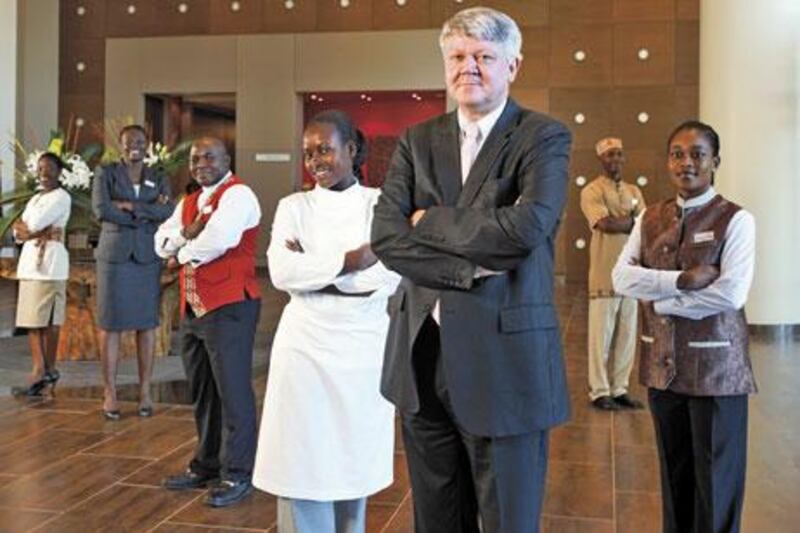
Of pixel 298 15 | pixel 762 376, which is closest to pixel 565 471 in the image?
pixel 762 376

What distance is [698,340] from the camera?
277 centimetres

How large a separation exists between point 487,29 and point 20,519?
2.83 m

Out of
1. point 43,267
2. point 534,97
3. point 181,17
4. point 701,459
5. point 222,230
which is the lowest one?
point 701,459

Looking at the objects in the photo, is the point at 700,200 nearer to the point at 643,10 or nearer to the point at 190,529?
the point at 190,529

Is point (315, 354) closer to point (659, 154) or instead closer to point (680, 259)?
point (680, 259)

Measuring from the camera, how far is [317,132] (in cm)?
284

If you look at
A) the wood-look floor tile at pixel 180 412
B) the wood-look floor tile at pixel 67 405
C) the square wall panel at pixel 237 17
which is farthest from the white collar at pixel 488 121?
the square wall panel at pixel 237 17

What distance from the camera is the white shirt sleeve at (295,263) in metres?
2.66

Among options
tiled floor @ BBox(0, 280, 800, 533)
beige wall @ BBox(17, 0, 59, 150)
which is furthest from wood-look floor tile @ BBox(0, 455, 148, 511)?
beige wall @ BBox(17, 0, 59, 150)

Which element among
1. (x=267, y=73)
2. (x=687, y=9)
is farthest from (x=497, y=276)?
(x=267, y=73)

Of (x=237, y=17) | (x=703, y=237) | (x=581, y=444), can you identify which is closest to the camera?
(x=703, y=237)

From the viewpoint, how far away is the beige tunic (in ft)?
18.9

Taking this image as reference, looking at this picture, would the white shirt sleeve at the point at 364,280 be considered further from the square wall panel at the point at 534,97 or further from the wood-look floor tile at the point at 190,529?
the square wall panel at the point at 534,97

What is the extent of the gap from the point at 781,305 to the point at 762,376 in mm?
2377
